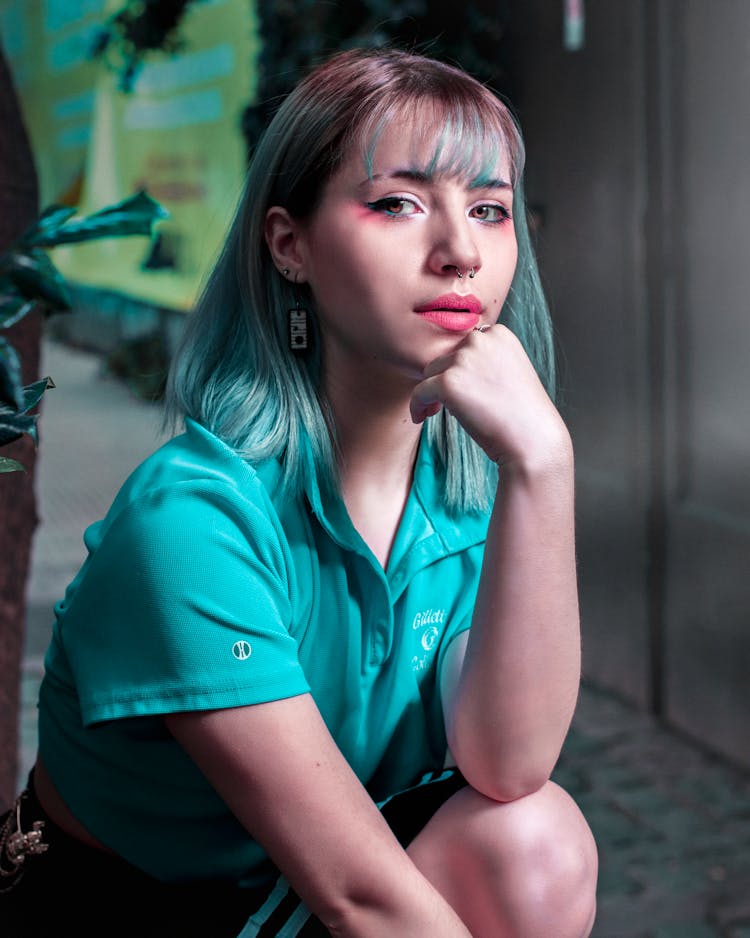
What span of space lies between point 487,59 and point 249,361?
9.17ft

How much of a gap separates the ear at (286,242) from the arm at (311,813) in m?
0.54

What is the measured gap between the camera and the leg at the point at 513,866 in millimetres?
1517

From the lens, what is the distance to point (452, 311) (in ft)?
4.86

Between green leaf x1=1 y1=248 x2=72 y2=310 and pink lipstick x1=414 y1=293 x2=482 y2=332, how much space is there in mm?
429

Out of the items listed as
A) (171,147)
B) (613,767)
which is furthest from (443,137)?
(171,147)

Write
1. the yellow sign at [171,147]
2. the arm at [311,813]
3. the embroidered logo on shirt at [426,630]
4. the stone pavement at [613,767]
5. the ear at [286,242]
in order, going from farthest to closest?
the yellow sign at [171,147]
the stone pavement at [613,767]
the embroidered logo on shirt at [426,630]
the ear at [286,242]
the arm at [311,813]

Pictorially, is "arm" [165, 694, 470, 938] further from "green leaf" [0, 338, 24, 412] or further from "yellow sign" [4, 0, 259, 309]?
"yellow sign" [4, 0, 259, 309]

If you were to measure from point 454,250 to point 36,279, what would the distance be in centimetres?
48

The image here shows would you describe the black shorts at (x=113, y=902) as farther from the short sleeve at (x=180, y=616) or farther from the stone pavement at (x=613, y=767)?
the stone pavement at (x=613, y=767)

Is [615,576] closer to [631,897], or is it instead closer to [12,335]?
[631,897]

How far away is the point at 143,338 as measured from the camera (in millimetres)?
4512

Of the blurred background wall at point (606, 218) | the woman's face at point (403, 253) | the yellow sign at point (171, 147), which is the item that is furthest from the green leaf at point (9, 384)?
the yellow sign at point (171, 147)

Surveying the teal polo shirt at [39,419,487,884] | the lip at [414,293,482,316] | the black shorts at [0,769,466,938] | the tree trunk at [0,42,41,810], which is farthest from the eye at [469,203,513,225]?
the tree trunk at [0,42,41,810]

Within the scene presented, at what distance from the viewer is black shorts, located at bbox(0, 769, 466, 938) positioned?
1507 millimetres
